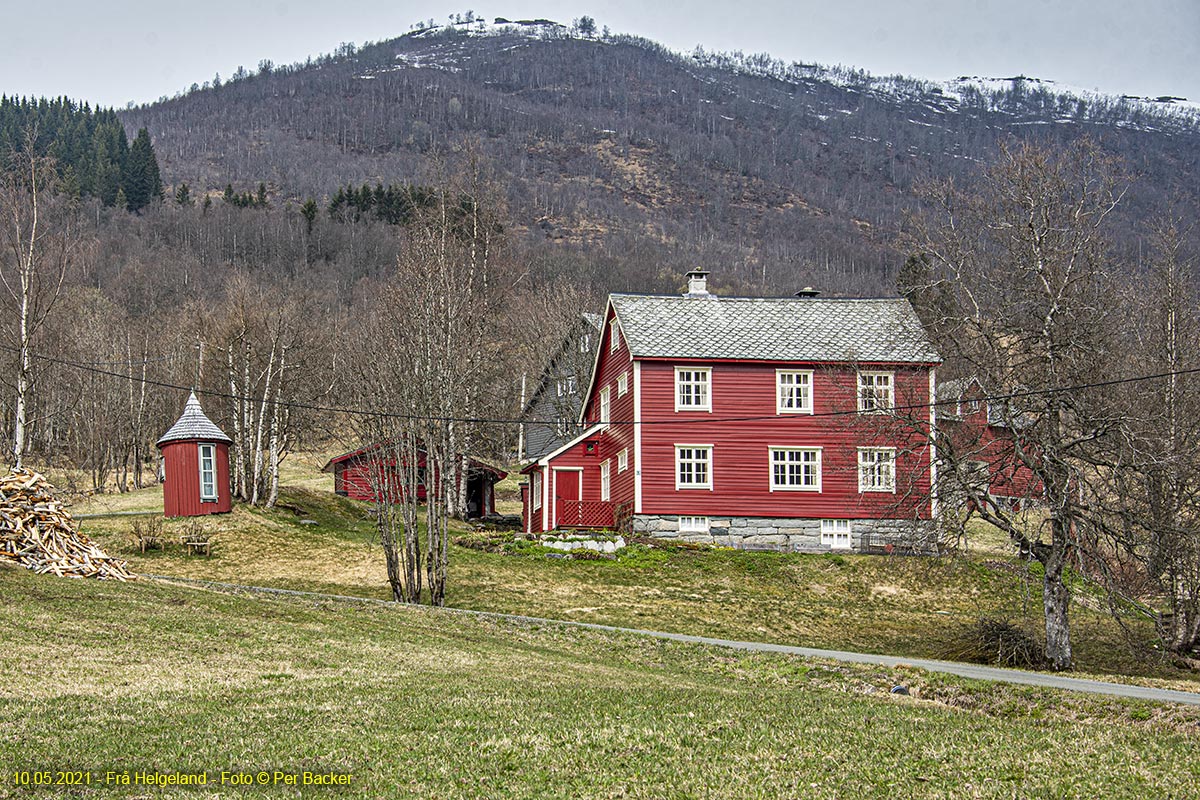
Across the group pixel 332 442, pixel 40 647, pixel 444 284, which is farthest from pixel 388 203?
pixel 40 647

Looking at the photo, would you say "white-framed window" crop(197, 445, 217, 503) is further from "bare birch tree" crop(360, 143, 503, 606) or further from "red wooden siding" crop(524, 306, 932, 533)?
"red wooden siding" crop(524, 306, 932, 533)

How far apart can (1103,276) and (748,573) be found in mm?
15244

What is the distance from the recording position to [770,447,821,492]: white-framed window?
42.5m

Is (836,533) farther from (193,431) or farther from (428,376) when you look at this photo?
(193,431)

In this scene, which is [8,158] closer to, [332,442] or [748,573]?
[748,573]

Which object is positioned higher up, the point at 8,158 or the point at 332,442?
the point at 8,158

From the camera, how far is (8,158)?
38500 millimetres

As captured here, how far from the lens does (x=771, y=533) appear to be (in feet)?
139

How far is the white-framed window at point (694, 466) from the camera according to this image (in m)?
42.3

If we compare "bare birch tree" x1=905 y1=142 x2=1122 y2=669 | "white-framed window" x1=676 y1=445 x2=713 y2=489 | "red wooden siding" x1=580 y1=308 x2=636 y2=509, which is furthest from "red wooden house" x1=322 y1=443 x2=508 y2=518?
"bare birch tree" x1=905 y1=142 x2=1122 y2=669

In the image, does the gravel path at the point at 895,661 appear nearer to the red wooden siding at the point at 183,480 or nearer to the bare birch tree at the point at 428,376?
the bare birch tree at the point at 428,376

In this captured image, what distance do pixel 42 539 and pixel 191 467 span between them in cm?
1439

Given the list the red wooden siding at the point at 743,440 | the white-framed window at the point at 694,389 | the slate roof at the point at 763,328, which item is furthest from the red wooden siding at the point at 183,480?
the white-framed window at the point at 694,389

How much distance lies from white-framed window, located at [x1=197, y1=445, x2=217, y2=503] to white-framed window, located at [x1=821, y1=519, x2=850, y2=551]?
2166 cm
